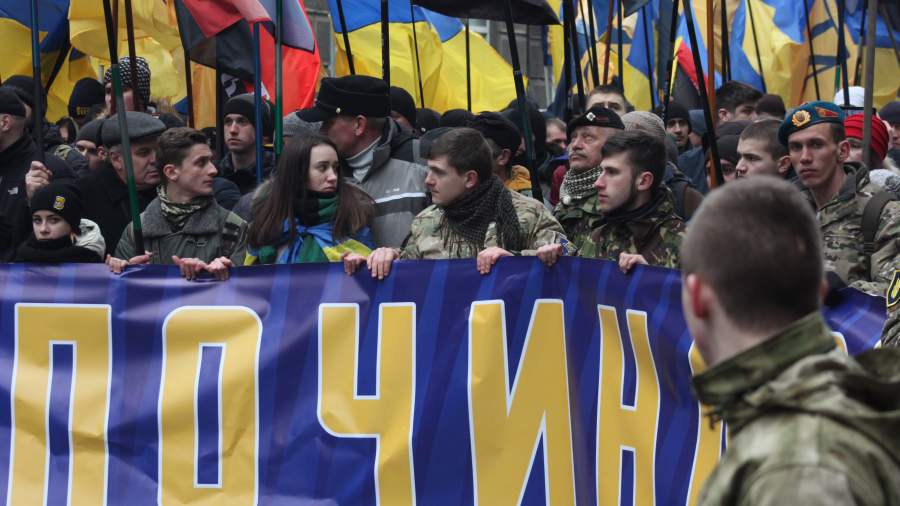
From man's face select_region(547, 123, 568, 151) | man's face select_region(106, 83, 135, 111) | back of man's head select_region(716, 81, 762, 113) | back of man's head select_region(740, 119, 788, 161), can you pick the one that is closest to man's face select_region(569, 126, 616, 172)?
back of man's head select_region(740, 119, 788, 161)

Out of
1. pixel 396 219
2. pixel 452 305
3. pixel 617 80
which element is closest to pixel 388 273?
pixel 452 305

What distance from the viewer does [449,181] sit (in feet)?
17.8

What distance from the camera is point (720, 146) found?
24.5 feet

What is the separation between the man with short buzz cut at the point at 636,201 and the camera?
5.09m

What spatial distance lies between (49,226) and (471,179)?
1.77 m

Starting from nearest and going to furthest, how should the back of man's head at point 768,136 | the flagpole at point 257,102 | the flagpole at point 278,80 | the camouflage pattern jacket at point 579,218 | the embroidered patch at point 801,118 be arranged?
the embroidered patch at point 801,118 → the camouflage pattern jacket at point 579,218 → the back of man's head at point 768,136 → the flagpole at point 278,80 → the flagpole at point 257,102

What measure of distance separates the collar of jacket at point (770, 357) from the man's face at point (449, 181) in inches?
136

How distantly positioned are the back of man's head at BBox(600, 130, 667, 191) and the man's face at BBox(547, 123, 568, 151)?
3.97 metres

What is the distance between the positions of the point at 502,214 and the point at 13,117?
10.4ft

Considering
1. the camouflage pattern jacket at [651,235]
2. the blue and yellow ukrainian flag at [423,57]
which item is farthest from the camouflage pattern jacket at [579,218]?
the blue and yellow ukrainian flag at [423,57]

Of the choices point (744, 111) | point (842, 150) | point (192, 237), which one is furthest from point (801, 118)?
point (744, 111)

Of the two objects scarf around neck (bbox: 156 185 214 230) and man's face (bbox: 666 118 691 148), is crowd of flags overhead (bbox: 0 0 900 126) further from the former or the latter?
scarf around neck (bbox: 156 185 214 230)

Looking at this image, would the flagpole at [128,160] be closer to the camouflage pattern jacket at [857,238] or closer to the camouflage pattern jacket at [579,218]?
the camouflage pattern jacket at [579,218]

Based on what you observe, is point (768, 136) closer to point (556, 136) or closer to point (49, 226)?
point (49, 226)
